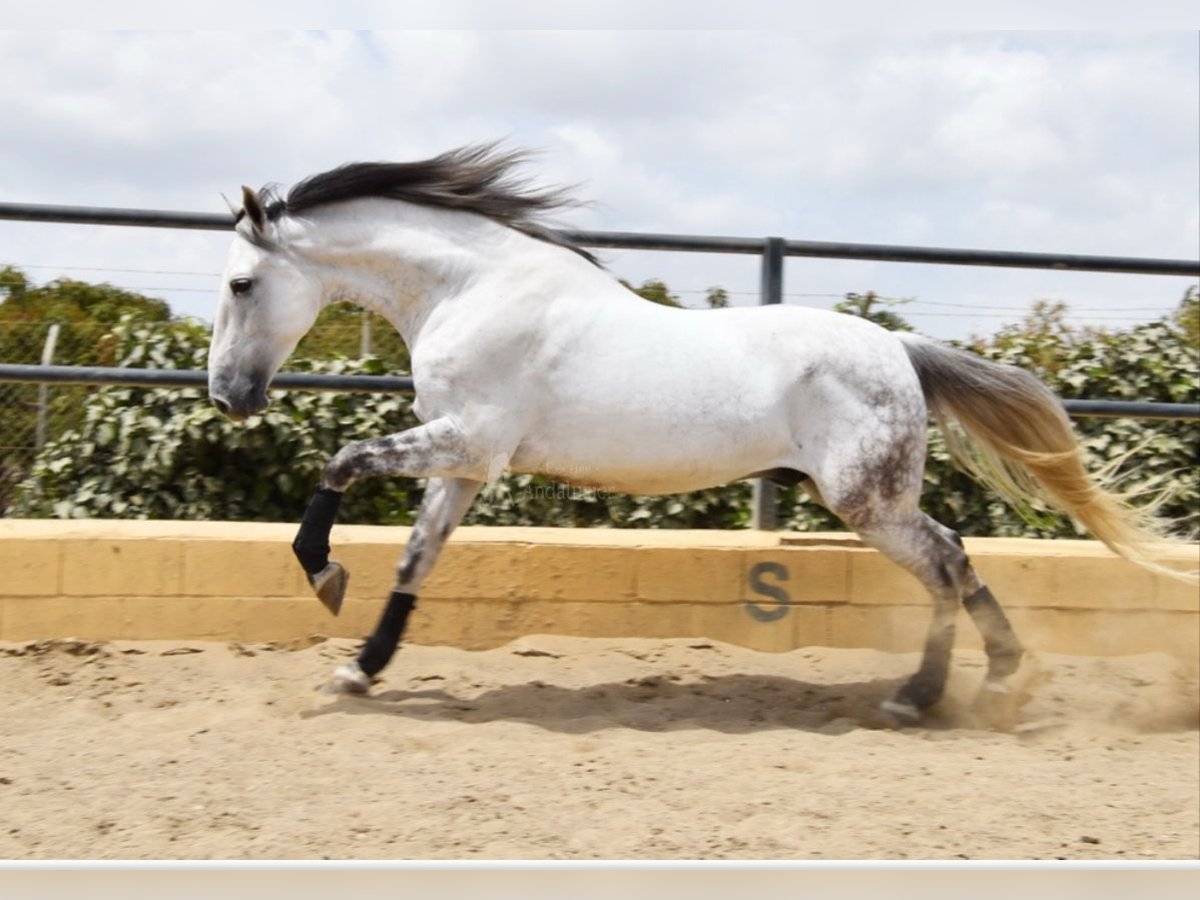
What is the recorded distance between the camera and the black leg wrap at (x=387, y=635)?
4395mm

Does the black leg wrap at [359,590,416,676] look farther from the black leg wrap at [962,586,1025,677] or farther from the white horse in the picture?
the black leg wrap at [962,586,1025,677]

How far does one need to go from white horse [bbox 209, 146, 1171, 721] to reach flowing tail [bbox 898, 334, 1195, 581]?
0.06 ft

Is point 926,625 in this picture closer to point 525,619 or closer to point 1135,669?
point 1135,669

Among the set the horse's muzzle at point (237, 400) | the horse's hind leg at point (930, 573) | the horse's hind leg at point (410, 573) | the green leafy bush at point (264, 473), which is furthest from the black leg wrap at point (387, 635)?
the horse's hind leg at point (930, 573)

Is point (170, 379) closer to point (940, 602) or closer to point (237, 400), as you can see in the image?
point (237, 400)

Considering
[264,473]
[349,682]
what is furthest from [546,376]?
[264,473]

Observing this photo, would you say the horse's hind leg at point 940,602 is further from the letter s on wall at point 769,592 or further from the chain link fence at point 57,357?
the chain link fence at point 57,357

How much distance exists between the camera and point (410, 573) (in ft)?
14.8

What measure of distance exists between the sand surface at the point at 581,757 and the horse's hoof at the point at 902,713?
51 mm

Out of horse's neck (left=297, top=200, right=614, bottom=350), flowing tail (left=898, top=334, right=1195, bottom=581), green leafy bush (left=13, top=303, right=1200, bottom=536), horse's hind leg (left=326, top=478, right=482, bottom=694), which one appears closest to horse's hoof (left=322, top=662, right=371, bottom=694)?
horse's hind leg (left=326, top=478, right=482, bottom=694)

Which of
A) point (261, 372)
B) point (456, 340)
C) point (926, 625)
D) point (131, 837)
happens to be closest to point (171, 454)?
point (261, 372)

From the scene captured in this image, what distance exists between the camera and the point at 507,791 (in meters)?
3.44

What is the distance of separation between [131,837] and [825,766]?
1.91 metres

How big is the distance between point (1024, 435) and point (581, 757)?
2.14 metres
